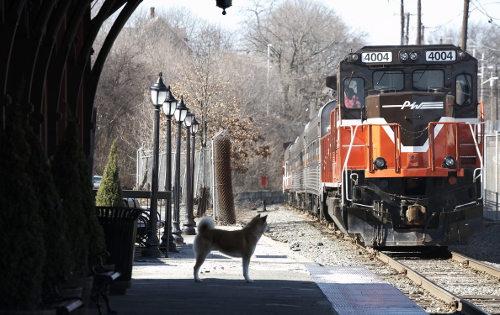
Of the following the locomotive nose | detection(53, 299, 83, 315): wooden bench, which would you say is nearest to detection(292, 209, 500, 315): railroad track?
the locomotive nose

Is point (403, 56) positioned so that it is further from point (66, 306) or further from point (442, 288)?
point (66, 306)

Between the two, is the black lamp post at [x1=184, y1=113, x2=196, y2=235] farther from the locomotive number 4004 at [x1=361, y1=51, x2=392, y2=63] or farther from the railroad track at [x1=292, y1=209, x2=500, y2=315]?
the locomotive number 4004 at [x1=361, y1=51, x2=392, y2=63]

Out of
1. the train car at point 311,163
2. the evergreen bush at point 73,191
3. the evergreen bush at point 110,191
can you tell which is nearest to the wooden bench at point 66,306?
the evergreen bush at point 73,191

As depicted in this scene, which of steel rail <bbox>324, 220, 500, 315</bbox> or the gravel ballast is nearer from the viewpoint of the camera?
steel rail <bbox>324, 220, 500, 315</bbox>

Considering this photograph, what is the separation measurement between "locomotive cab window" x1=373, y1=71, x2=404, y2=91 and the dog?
647 centimetres

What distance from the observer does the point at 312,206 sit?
33.9m

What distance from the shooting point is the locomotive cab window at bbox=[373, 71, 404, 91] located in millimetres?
20594

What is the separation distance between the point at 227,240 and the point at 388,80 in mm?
7095

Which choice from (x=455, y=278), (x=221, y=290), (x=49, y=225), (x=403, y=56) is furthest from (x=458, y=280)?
(x=49, y=225)

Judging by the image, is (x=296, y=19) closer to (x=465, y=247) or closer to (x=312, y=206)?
(x=312, y=206)

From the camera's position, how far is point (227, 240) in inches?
593

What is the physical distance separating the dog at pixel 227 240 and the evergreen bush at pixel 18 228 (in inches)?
273

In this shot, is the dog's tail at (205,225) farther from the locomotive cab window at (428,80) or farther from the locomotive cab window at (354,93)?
the locomotive cab window at (428,80)

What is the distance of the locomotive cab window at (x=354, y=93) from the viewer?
804 inches
